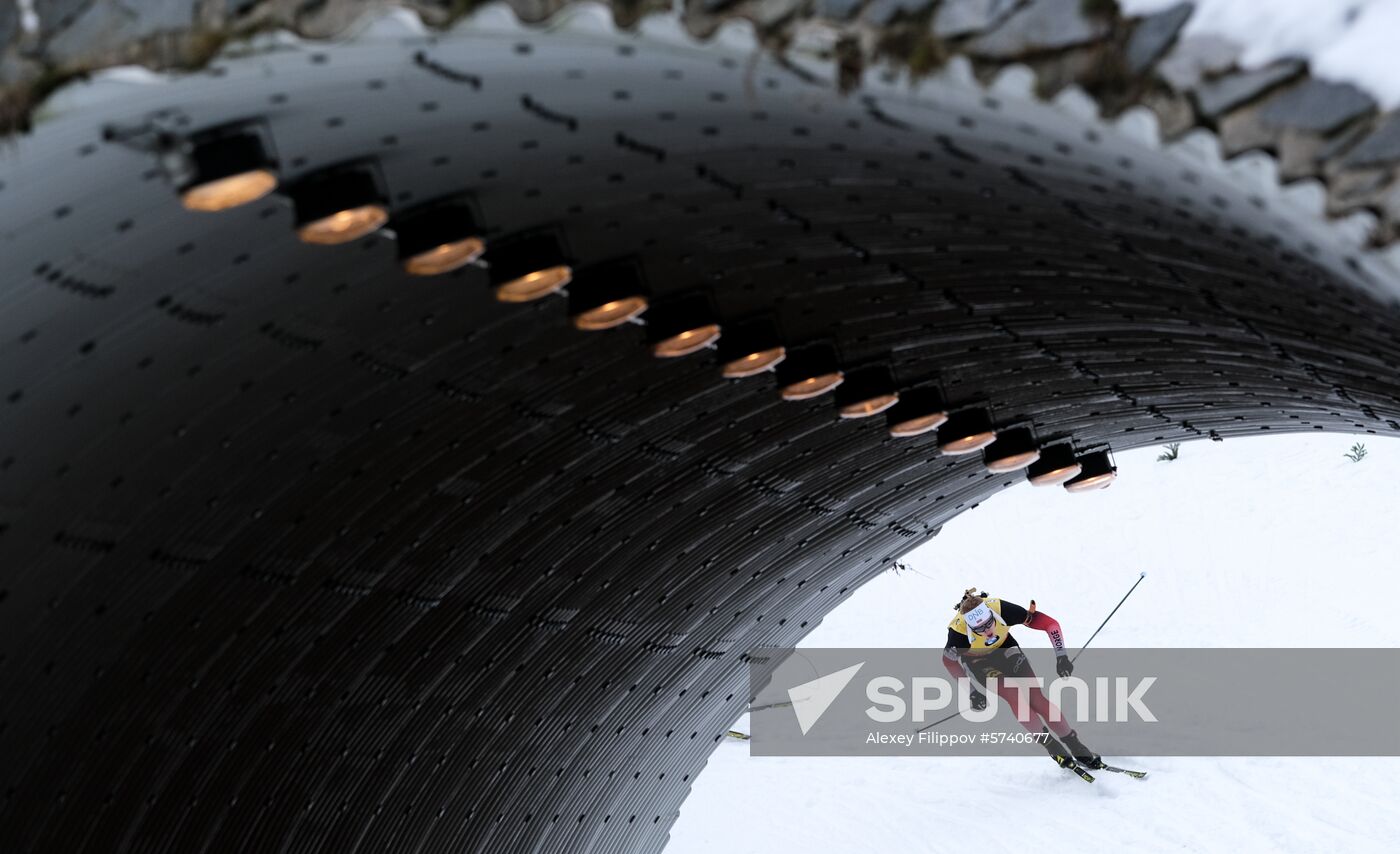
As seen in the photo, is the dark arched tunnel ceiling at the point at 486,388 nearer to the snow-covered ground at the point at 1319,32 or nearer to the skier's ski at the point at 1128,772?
the snow-covered ground at the point at 1319,32

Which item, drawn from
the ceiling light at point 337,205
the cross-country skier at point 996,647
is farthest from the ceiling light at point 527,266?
the cross-country skier at point 996,647

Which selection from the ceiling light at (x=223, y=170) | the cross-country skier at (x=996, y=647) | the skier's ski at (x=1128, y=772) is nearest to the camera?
the ceiling light at (x=223, y=170)

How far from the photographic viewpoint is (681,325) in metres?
7.95

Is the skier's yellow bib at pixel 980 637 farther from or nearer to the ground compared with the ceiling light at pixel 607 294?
nearer to the ground

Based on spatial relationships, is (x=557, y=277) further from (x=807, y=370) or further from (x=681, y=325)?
(x=807, y=370)

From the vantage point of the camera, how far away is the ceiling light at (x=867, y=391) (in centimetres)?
923

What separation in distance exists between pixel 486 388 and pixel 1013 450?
383 centimetres

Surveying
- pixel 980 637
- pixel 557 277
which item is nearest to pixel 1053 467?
pixel 557 277

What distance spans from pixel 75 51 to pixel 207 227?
1720 mm

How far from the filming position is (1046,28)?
19.8ft

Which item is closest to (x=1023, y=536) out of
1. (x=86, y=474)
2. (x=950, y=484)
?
(x=950, y=484)

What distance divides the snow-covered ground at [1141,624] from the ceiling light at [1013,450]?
14.8 m

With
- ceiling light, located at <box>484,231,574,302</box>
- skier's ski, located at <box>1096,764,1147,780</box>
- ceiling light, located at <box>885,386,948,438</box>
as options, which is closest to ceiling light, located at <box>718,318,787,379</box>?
ceiling light, located at <box>484,231,574,302</box>

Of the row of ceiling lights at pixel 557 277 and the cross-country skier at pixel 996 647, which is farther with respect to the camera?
the cross-country skier at pixel 996 647
